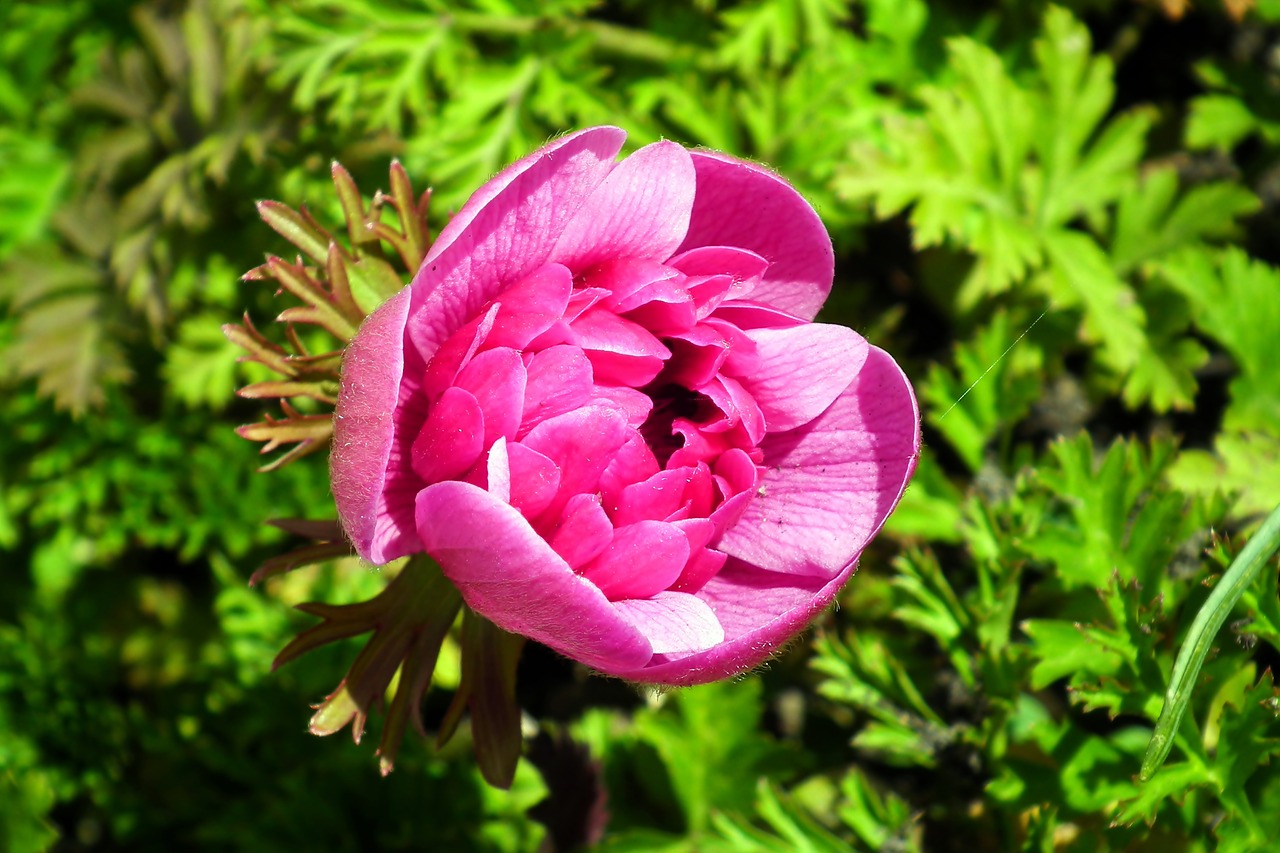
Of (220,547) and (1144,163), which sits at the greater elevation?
(1144,163)

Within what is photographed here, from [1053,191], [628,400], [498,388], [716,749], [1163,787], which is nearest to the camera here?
[498,388]

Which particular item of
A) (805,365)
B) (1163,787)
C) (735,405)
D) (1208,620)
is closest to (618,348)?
(735,405)

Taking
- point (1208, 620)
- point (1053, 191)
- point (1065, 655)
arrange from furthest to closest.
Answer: point (1053, 191) < point (1065, 655) < point (1208, 620)

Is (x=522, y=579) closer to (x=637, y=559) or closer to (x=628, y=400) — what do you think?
(x=637, y=559)

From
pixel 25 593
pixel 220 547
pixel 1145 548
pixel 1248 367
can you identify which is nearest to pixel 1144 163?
pixel 1248 367

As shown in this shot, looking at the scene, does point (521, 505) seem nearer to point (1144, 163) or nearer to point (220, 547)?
point (220, 547)

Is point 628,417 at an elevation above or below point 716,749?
above

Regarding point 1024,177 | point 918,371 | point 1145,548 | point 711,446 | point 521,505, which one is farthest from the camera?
point 918,371

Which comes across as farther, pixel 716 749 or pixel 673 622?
pixel 716 749
